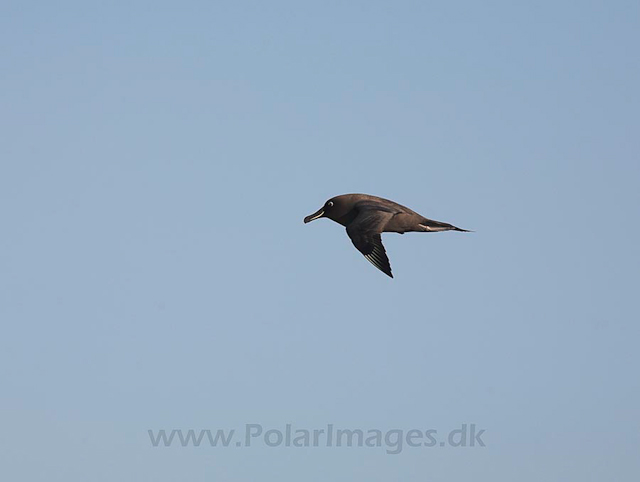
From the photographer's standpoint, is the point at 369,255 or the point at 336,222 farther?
the point at 336,222

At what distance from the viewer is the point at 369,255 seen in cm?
4362

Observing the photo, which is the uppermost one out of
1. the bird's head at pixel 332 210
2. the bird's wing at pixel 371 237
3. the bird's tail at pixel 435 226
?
the bird's head at pixel 332 210

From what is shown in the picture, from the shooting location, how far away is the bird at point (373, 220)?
143ft

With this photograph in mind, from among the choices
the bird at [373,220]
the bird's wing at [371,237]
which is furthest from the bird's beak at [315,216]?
the bird's wing at [371,237]

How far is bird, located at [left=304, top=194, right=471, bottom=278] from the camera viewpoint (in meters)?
43.7

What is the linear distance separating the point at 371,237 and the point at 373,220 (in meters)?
0.83

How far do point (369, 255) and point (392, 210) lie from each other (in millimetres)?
2359

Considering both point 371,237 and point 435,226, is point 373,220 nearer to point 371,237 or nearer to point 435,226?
point 371,237

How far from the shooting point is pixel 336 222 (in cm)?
4731

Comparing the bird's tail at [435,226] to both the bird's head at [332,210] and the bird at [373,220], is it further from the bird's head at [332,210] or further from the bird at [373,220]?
the bird's head at [332,210]

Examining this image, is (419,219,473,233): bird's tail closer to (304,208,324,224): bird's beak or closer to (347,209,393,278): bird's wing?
(347,209,393,278): bird's wing

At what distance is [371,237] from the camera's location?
43.8 metres

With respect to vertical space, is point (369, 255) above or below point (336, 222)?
below

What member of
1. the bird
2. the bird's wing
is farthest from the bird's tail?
the bird's wing
